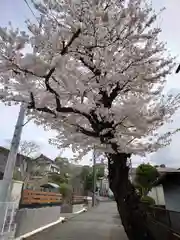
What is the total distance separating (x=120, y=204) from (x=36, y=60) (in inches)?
145

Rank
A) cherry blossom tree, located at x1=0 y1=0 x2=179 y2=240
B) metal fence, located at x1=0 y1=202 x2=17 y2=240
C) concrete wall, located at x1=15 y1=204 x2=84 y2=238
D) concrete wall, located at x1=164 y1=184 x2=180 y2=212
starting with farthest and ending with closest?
concrete wall, located at x1=164 y1=184 x2=180 y2=212 → concrete wall, located at x1=15 y1=204 x2=84 y2=238 → metal fence, located at x1=0 y1=202 x2=17 y2=240 → cherry blossom tree, located at x1=0 y1=0 x2=179 y2=240

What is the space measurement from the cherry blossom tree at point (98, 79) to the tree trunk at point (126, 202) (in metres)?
0.02

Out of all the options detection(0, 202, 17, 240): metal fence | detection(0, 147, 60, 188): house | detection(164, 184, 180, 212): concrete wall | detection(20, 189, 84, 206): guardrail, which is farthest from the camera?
detection(0, 147, 60, 188): house

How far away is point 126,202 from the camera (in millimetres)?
5805

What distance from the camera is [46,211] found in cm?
1241

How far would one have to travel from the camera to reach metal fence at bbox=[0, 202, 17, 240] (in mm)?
6793

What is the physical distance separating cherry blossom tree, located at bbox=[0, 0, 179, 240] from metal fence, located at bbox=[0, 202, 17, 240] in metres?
2.57

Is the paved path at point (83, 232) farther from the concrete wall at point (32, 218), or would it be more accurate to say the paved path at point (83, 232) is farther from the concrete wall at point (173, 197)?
the concrete wall at point (173, 197)

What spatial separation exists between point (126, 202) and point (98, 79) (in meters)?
2.89

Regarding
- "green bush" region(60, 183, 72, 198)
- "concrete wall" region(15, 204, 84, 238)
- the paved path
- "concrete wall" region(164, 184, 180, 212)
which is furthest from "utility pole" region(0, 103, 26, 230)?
"green bush" region(60, 183, 72, 198)

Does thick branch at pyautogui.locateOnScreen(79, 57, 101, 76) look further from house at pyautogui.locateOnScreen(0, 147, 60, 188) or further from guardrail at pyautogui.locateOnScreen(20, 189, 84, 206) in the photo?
house at pyautogui.locateOnScreen(0, 147, 60, 188)

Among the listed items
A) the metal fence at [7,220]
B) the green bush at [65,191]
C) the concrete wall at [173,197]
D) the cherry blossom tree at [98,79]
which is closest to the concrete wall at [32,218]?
the metal fence at [7,220]

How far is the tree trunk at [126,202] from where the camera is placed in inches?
220

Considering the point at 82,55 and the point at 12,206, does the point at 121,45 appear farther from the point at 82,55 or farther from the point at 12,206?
the point at 12,206
